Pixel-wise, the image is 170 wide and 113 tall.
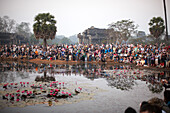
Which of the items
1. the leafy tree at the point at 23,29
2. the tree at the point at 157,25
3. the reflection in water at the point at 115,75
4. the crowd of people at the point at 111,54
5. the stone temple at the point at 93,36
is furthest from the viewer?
the leafy tree at the point at 23,29

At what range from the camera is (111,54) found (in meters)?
26.9

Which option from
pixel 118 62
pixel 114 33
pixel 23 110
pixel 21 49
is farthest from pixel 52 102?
pixel 114 33

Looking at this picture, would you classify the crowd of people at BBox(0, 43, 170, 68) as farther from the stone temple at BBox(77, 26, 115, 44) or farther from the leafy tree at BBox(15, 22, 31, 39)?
the leafy tree at BBox(15, 22, 31, 39)

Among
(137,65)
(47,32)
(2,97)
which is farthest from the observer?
(47,32)

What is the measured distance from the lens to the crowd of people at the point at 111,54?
2013cm

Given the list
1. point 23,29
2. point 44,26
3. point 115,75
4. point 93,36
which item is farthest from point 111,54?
point 23,29

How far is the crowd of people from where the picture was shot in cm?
2013

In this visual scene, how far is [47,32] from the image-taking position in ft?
123

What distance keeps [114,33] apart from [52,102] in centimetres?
4190

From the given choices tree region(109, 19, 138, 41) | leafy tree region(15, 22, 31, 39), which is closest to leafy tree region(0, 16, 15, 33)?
leafy tree region(15, 22, 31, 39)

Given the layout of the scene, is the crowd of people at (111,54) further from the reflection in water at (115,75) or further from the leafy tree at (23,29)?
the leafy tree at (23,29)

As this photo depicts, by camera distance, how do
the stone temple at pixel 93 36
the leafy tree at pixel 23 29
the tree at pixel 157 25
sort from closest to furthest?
the tree at pixel 157 25, the stone temple at pixel 93 36, the leafy tree at pixel 23 29

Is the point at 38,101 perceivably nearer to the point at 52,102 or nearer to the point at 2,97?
the point at 52,102

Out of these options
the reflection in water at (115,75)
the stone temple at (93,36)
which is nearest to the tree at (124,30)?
the stone temple at (93,36)
